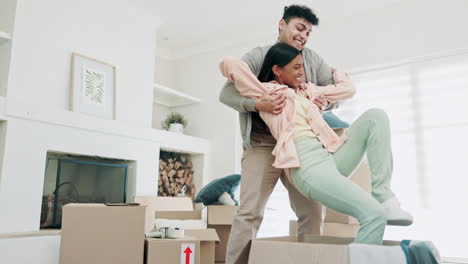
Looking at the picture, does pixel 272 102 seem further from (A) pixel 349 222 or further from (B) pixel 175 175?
(B) pixel 175 175

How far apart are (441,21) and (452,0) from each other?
0.19 metres

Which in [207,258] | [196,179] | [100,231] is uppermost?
[196,179]

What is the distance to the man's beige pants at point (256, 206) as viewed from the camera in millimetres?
1399

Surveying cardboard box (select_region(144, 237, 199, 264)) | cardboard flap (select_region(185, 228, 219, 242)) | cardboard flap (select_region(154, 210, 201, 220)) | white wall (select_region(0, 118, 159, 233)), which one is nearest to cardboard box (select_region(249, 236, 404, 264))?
cardboard box (select_region(144, 237, 199, 264))

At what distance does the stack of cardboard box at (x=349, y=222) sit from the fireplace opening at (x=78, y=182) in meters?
1.90

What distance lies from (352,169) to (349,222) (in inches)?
37.9

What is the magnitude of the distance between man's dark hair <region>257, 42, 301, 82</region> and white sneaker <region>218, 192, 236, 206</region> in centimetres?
143

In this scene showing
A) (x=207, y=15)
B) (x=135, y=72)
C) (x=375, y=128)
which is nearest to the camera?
(x=375, y=128)

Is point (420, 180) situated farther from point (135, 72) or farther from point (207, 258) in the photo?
point (135, 72)

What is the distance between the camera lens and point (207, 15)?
3961 millimetres

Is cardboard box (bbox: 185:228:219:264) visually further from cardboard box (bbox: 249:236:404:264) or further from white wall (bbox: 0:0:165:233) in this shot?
white wall (bbox: 0:0:165:233)

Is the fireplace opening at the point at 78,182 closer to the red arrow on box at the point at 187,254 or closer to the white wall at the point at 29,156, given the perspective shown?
the white wall at the point at 29,156

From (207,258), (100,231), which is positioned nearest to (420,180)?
(207,258)

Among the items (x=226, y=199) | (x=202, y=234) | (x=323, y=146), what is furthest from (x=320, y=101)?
(x=226, y=199)
